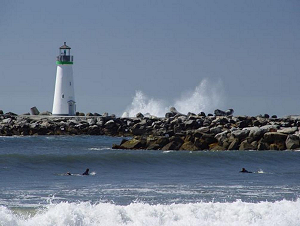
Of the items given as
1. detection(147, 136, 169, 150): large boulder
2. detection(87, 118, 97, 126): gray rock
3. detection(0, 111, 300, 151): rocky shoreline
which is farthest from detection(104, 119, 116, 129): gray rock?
detection(147, 136, 169, 150): large boulder

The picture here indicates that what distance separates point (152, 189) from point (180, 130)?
2060 centimetres

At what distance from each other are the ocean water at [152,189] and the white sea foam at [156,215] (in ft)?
0.07

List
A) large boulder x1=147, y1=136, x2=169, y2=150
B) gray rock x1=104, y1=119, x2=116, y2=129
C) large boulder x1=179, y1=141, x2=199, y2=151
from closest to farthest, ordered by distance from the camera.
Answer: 1. large boulder x1=179, y1=141, x2=199, y2=151
2. large boulder x1=147, y1=136, x2=169, y2=150
3. gray rock x1=104, y1=119, x2=116, y2=129

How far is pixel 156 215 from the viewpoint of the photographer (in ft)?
44.8

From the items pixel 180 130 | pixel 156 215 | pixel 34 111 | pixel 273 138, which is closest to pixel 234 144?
pixel 273 138

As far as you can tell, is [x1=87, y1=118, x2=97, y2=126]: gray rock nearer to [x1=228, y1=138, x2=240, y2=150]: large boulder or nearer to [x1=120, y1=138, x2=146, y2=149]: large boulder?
[x1=120, y1=138, x2=146, y2=149]: large boulder

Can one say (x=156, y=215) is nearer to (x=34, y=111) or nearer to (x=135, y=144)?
(x=135, y=144)

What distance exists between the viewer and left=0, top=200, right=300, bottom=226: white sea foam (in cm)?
1321

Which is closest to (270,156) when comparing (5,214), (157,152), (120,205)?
(157,152)

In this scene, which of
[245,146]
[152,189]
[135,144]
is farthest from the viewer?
[135,144]

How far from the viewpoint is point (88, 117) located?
5031 centimetres

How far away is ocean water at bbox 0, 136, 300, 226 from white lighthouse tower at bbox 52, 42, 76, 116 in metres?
21.0

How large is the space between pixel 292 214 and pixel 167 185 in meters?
5.46

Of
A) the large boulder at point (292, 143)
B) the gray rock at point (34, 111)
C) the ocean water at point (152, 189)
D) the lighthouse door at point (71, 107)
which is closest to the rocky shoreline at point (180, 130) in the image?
the large boulder at point (292, 143)
